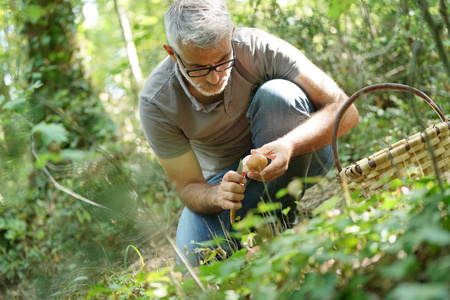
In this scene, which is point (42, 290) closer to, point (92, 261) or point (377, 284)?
point (92, 261)

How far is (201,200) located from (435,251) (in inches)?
54.6

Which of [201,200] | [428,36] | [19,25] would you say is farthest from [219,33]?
[19,25]

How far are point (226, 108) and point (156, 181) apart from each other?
0.71 metres

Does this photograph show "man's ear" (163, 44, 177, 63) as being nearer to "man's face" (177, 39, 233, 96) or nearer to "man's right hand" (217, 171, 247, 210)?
"man's face" (177, 39, 233, 96)

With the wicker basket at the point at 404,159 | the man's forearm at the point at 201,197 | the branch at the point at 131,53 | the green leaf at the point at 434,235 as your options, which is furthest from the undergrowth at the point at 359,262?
the branch at the point at 131,53

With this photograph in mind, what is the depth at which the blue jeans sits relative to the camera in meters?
2.16

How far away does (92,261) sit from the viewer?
1.64 metres

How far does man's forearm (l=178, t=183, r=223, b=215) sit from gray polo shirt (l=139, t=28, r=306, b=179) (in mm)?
214

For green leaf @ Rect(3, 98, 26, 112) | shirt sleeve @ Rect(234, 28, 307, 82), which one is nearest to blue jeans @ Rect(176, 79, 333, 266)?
shirt sleeve @ Rect(234, 28, 307, 82)

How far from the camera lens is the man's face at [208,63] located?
2.09m

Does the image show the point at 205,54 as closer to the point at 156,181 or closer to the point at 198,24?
the point at 198,24

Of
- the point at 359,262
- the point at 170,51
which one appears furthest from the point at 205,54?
the point at 359,262

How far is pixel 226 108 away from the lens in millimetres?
2361

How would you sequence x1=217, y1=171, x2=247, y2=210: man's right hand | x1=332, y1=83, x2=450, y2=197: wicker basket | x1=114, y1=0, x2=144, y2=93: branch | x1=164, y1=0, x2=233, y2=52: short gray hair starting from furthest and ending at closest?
1. x1=114, y1=0, x2=144, y2=93: branch
2. x1=164, y1=0, x2=233, y2=52: short gray hair
3. x1=217, y1=171, x2=247, y2=210: man's right hand
4. x1=332, y1=83, x2=450, y2=197: wicker basket
